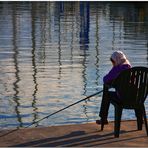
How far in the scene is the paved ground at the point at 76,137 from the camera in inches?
303

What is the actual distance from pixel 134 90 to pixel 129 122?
1312 millimetres

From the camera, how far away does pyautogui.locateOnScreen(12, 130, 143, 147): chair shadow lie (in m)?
7.67

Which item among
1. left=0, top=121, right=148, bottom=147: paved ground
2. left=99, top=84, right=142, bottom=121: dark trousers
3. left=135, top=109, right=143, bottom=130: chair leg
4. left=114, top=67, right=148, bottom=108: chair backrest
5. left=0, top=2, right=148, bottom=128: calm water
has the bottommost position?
left=0, top=2, right=148, bottom=128: calm water

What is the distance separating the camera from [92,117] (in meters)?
11.3

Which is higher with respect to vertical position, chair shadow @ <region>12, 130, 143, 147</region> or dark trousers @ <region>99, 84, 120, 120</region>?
dark trousers @ <region>99, 84, 120, 120</region>

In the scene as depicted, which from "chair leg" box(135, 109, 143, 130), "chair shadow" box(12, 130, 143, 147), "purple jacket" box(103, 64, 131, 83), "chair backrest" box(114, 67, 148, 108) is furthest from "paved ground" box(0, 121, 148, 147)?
"purple jacket" box(103, 64, 131, 83)

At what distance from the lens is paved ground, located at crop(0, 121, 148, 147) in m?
7.70

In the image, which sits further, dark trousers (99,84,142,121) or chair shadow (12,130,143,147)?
dark trousers (99,84,142,121)

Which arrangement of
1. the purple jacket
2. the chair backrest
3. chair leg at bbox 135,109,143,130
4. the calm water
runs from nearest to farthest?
the chair backrest, the purple jacket, chair leg at bbox 135,109,143,130, the calm water

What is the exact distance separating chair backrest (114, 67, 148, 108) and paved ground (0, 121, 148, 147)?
52cm

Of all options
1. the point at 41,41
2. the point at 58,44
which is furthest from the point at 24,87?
the point at 41,41

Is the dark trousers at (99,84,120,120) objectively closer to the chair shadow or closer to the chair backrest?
the chair backrest

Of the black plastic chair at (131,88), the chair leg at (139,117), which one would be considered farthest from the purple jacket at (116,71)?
the chair leg at (139,117)

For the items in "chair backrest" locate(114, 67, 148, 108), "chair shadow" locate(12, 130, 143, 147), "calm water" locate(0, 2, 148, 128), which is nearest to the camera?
"chair shadow" locate(12, 130, 143, 147)
